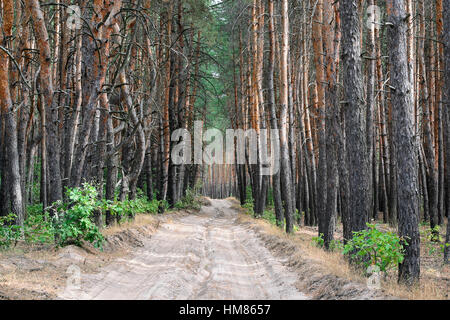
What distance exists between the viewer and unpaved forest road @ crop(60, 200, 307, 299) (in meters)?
6.80

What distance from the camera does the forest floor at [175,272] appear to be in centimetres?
639

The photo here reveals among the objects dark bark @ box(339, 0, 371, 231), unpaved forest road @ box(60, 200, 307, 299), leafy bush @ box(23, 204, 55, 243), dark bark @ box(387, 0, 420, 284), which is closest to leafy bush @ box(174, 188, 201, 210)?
leafy bush @ box(23, 204, 55, 243)

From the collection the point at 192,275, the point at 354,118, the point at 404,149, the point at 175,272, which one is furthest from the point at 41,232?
the point at 404,149

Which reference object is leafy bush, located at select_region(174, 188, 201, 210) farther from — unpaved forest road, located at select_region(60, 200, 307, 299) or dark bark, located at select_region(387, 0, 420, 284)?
dark bark, located at select_region(387, 0, 420, 284)

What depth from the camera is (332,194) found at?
11305 mm

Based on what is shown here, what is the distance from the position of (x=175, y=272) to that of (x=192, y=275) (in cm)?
36

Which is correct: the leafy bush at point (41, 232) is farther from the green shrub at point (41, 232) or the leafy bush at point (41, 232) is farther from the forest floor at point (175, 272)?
the forest floor at point (175, 272)

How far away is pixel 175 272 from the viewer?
8250mm

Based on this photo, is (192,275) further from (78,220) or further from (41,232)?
(41,232)

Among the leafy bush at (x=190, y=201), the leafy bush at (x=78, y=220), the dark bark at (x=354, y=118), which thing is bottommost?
the leafy bush at (x=190, y=201)

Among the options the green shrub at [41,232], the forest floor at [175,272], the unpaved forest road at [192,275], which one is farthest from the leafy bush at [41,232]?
the unpaved forest road at [192,275]
